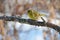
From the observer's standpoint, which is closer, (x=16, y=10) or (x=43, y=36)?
(x=43, y=36)

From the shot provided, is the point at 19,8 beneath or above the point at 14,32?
above

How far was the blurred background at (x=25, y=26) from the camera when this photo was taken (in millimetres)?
1389

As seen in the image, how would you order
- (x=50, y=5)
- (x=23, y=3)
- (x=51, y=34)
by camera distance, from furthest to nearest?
(x=23, y=3), (x=50, y=5), (x=51, y=34)

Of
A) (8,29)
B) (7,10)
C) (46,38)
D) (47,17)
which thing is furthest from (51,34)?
(7,10)

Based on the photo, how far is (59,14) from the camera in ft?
5.77

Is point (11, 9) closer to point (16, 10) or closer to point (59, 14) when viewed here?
point (16, 10)

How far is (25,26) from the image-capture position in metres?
1.62

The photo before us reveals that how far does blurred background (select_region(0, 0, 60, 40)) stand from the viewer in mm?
1389

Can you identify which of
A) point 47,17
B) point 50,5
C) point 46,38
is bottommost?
point 46,38

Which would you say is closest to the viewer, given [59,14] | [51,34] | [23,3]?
[51,34]

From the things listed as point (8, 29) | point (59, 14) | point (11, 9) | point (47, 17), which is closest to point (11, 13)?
point (11, 9)

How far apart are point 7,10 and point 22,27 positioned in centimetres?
21

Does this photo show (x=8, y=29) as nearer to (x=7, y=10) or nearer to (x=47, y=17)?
(x=7, y=10)

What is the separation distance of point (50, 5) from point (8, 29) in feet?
1.35
